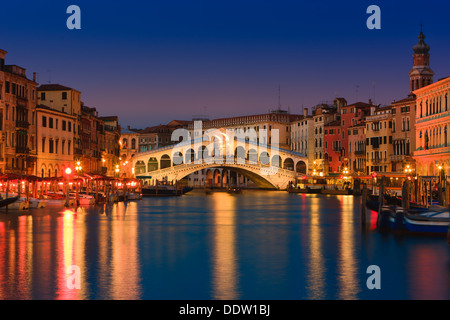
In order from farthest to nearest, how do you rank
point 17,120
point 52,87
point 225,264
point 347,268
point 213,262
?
point 52,87, point 17,120, point 213,262, point 225,264, point 347,268

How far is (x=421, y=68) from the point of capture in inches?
2327

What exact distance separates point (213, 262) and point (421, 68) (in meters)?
48.3

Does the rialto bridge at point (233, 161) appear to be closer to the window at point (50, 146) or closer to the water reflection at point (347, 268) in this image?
the window at point (50, 146)

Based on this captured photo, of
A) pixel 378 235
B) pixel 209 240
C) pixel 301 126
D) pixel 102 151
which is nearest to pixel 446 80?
pixel 378 235

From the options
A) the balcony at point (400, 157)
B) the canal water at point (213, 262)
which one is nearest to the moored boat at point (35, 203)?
the canal water at point (213, 262)

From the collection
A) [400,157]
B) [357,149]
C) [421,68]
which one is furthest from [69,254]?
[357,149]

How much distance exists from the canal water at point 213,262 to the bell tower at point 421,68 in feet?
123

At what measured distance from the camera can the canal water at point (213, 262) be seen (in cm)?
1133

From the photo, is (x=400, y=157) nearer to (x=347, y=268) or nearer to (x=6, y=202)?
(x=6, y=202)

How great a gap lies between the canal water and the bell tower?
3754 centimetres

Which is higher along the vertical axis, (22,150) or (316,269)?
(22,150)

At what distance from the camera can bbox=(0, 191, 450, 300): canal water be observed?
11.3m

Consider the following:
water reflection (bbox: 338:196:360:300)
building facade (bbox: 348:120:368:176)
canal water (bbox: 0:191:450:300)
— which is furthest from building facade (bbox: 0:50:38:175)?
building facade (bbox: 348:120:368:176)

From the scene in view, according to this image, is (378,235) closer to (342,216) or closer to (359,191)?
(342,216)
